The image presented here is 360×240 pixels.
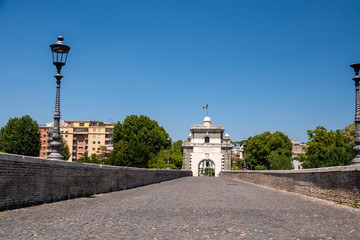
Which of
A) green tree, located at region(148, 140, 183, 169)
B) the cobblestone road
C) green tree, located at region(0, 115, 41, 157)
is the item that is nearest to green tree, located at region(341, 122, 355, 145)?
green tree, located at region(148, 140, 183, 169)

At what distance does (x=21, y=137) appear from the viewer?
6266 cm

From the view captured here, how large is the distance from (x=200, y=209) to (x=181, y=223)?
2.31 meters

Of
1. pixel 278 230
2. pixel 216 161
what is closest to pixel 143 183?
pixel 278 230

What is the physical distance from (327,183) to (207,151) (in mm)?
70738

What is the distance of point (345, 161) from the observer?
88.9 ft

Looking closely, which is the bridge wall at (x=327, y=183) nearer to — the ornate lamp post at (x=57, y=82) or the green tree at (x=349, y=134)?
the ornate lamp post at (x=57, y=82)

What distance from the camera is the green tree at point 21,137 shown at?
61.9 m

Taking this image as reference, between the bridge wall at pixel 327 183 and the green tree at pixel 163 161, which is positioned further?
the green tree at pixel 163 161

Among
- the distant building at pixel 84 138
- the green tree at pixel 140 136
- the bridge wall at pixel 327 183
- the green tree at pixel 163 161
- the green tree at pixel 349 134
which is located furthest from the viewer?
the distant building at pixel 84 138

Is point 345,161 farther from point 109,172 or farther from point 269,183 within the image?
point 109,172

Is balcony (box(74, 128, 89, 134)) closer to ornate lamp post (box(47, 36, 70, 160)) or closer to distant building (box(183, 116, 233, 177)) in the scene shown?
distant building (box(183, 116, 233, 177))

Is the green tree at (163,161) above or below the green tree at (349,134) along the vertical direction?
below

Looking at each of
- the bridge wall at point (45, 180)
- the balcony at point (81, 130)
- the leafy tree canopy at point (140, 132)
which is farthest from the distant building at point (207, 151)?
the bridge wall at point (45, 180)

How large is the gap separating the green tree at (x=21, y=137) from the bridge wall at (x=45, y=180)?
51410 mm
